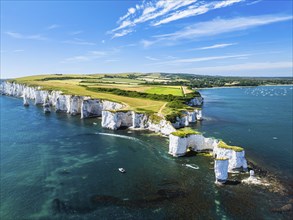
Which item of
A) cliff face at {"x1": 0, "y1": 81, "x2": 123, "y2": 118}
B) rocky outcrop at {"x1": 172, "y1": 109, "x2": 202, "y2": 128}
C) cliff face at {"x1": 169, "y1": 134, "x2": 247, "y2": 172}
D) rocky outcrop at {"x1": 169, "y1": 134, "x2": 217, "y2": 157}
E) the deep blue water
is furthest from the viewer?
cliff face at {"x1": 0, "y1": 81, "x2": 123, "y2": 118}

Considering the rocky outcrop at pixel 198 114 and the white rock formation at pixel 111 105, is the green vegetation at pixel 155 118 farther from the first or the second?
the rocky outcrop at pixel 198 114

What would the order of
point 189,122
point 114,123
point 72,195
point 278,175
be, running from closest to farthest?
point 72,195 < point 278,175 < point 114,123 < point 189,122

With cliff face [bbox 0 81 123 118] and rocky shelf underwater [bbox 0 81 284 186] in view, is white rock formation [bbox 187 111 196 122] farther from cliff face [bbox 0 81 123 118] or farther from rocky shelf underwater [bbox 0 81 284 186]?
cliff face [bbox 0 81 123 118]

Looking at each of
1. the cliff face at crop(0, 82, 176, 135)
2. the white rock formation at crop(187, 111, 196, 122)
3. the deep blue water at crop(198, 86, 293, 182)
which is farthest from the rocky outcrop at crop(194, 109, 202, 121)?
the cliff face at crop(0, 82, 176, 135)

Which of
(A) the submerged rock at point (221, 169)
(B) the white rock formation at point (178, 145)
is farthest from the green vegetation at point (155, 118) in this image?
(A) the submerged rock at point (221, 169)

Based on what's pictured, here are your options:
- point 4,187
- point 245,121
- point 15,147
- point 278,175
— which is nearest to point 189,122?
point 245,121

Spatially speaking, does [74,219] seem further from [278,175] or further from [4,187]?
[278,175]

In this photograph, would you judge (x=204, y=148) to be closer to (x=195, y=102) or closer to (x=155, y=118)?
(x=155, y=118)
